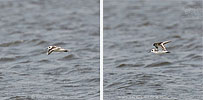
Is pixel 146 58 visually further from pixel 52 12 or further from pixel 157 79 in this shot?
pixel 52 12

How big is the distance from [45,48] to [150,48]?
2224 mm

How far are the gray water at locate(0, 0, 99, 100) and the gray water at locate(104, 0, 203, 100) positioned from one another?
37 cm

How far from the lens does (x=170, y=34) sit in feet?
47.7

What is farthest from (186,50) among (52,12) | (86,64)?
(52,12)

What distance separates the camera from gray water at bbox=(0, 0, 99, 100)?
9.61m

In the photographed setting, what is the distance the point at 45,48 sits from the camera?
1289 cm

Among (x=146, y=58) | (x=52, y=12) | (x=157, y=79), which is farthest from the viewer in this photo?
(x=52, y=12)

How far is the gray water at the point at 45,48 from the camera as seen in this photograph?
961 cm

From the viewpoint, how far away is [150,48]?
12.9 metres

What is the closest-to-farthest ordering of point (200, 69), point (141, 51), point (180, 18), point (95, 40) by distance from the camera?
point (200, 69), point (141, 51), point (95, 40), point (180, 18)

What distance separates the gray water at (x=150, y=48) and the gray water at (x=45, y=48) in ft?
1.22

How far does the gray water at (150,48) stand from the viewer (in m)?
9.66

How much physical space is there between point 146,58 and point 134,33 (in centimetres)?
279

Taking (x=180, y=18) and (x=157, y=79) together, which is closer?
(x=157, y=79)
